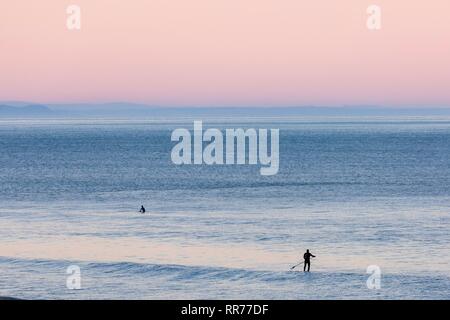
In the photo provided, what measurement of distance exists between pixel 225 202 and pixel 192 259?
39113 millimetres

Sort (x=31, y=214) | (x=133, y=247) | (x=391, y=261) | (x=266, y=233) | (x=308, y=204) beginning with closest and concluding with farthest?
(x=391, y=261) → (x=133, y=247) → (x=266, y=233) → (x=31, y=214) → (x=308, y=204)

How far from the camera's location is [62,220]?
70.9 m

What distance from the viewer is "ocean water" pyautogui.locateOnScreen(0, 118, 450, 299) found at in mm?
41906

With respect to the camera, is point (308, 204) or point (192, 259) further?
point (308, 204)

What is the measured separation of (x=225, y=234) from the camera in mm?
61031

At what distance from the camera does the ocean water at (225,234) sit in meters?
41.9

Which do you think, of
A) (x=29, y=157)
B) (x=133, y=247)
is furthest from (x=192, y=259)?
(x=29, y=157)

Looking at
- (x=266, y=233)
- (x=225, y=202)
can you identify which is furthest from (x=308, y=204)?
(x=266, y=233)

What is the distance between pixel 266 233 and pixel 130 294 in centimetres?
2335

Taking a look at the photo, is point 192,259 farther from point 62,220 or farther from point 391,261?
point 62,220
